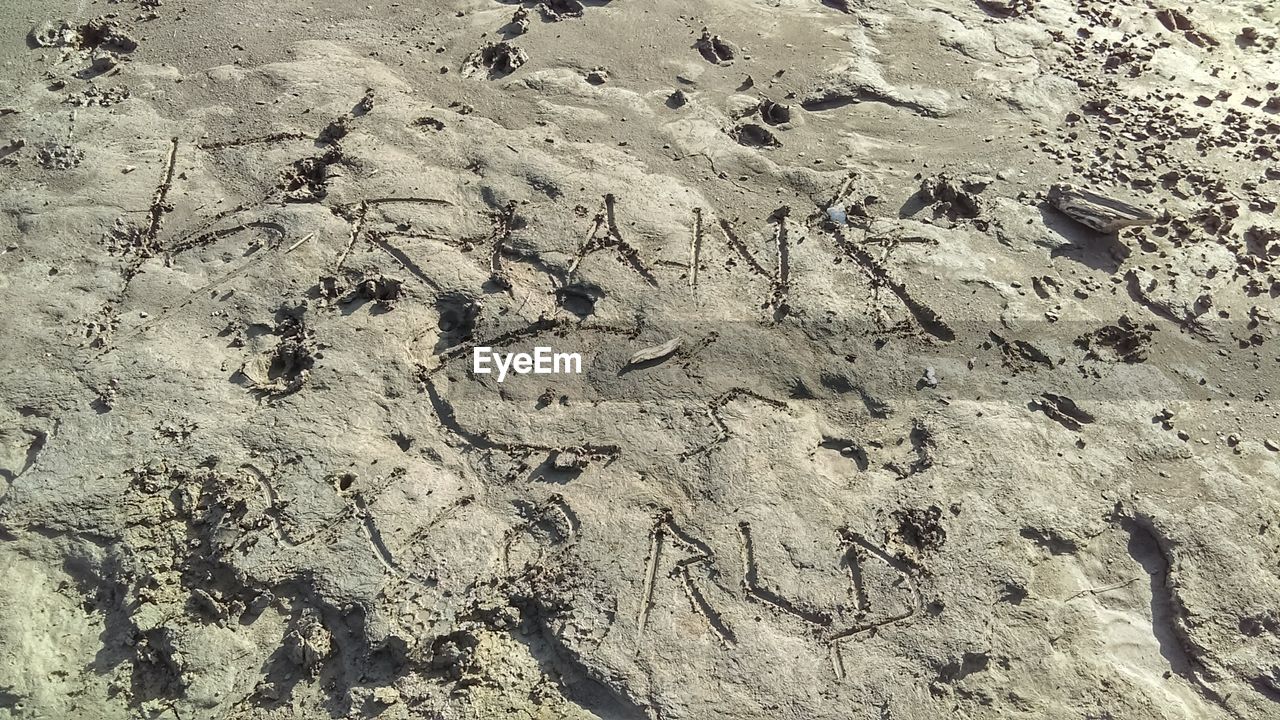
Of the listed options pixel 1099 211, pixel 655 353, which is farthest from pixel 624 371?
pixel 1099 211

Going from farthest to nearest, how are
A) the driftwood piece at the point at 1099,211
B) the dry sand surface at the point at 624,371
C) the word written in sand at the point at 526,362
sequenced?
1. the driftwood piece at the point at 1099,211
2. the word written in sand at the point at 526,362
3. the dry sand surface at the point at 624,371

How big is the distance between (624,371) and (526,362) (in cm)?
56

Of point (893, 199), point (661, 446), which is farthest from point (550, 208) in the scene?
point (893, 199)

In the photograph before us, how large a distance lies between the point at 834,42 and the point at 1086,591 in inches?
187

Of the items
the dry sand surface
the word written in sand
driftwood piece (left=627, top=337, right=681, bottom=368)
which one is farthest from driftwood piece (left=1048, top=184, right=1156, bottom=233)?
the word written in sand

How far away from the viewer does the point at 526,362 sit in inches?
176

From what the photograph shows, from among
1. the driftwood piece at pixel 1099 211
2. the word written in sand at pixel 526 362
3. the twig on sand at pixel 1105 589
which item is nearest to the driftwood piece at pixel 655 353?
the word written in sand at pixel 526 362

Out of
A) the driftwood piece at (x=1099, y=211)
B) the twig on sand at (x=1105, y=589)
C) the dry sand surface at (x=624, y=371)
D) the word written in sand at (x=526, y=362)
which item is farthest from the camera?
the driftwood piece at (x=1099, y=211)

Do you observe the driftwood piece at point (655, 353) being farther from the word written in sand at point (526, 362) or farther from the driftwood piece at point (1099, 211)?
the driftwood piece at point (1099, 211)

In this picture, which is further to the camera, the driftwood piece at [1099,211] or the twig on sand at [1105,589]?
the driftwood piece at [1099,211]

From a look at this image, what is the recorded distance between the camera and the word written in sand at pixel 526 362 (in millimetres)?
4434

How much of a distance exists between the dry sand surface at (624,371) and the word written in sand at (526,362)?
7cm

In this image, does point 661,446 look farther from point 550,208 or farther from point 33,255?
point 33,255

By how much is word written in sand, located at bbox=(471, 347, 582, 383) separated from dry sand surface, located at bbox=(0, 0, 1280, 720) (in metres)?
0.07
